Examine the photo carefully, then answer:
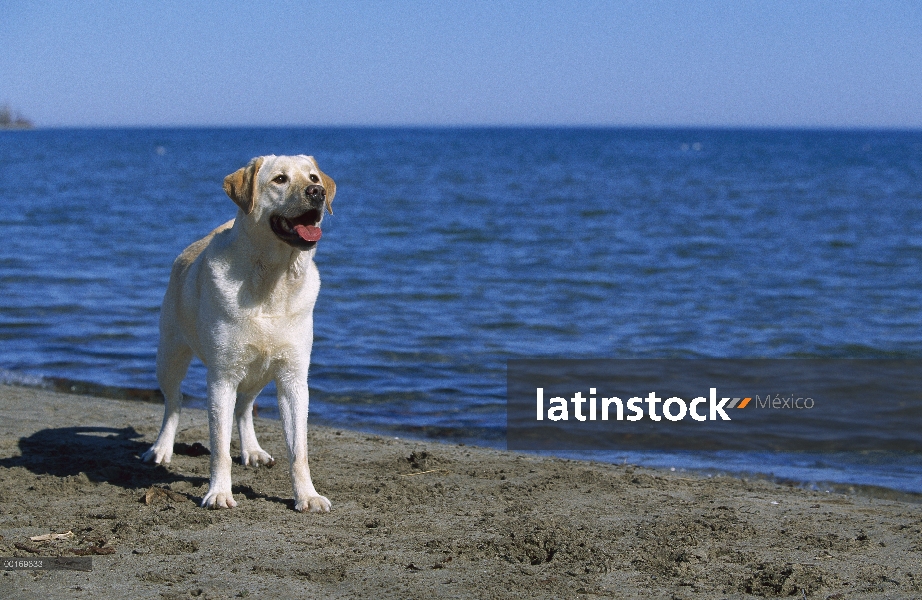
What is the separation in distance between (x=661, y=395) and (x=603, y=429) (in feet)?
A: 4.46

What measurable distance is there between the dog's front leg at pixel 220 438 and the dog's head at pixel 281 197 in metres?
0.98

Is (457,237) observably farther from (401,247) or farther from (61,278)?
(61,278)

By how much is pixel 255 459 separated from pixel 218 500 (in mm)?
1115

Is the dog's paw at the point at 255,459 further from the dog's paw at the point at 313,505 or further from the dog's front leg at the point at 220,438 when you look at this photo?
the dog's paw at the point at 313,505

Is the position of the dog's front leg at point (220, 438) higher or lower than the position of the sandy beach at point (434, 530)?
higher

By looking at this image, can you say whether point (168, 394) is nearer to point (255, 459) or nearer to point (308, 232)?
point (255, 459)

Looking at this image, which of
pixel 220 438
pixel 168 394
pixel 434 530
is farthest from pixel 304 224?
pixel 168 394

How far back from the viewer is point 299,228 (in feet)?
17.2

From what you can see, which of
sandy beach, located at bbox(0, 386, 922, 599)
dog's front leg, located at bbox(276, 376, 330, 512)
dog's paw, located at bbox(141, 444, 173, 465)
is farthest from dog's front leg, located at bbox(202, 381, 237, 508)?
dog's paw, located at bbox(141, 444, 173, 465)

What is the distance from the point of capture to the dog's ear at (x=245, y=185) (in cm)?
529

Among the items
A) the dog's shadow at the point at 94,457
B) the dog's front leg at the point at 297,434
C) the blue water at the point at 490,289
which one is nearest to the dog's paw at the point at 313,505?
the dog's front leg at the point at 297,434

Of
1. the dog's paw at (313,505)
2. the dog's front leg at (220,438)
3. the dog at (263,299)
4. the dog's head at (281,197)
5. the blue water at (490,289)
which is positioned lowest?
the blue water at (490,289)

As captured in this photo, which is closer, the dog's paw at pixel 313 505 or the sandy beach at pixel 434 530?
the sandy beach at pixel 434 530

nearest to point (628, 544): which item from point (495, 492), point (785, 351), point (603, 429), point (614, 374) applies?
point (495, 492)
